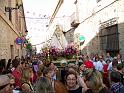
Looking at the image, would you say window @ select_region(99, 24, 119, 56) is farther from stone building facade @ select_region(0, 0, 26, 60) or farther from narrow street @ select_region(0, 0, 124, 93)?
stone building facade @ select_region(0, 0, 26, 60)

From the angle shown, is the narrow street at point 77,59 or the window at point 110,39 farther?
the window at point 110,39

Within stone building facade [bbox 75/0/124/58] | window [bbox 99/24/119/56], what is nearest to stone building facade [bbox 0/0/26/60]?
stone building facade [bbox 75/0/124/58]

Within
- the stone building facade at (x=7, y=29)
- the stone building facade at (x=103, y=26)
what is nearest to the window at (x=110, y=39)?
the stone building facade at (x=103, y=26)

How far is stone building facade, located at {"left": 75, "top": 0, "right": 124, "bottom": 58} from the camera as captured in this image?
1585cm

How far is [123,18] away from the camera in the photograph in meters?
15.0

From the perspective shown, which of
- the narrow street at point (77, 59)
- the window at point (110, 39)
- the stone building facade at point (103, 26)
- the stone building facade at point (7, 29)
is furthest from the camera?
the window at point (110, 39)

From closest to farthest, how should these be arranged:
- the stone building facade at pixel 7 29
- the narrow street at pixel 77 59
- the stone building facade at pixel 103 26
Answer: the narrow street at pixel 77 59, the stone building facade at pixel 7 29, the stone building facade at pixel 103 26

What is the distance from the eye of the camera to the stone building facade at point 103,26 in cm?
1585

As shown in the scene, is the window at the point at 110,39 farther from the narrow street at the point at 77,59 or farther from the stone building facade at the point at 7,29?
the stone building facade at the point at 7,29

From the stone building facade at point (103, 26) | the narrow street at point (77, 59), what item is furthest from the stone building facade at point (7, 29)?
the stone building facade at point (103, 26)

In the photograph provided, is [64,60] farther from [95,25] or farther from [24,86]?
[95,25]

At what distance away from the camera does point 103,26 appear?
1848 cm

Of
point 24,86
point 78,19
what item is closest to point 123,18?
point 24,86

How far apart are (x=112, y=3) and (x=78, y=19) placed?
10.9 metres
